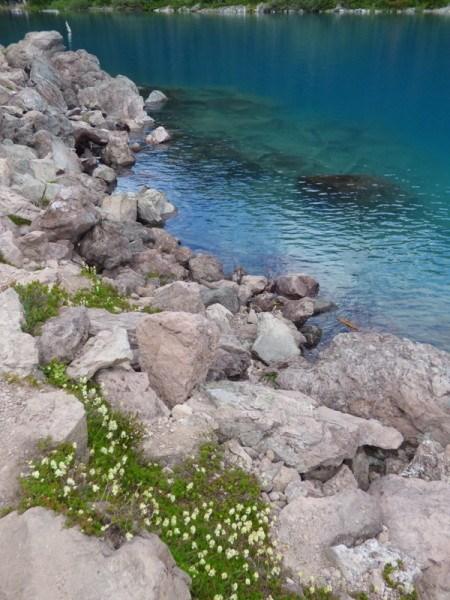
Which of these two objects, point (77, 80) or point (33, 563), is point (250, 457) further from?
point (77, 80)

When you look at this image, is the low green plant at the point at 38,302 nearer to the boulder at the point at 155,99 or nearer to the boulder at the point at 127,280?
the boulder at the point at 127,280

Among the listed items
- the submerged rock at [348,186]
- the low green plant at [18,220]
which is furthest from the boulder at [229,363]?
the submerged rock at [348,186]

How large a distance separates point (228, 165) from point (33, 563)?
4231 cm

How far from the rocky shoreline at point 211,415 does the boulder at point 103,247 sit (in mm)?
66

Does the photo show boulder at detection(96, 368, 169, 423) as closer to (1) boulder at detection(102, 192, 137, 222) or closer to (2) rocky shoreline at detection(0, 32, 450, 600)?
(2) rocky shoreline at detection(0, 32, 450, 600)

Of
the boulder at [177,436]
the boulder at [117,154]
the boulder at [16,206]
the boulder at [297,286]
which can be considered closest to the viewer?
the boulder at [177,436]

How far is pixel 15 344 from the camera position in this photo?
12.8 meters

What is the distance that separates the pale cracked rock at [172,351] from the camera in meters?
14.0

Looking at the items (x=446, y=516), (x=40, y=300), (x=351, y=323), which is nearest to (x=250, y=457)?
(x=446, y=516)

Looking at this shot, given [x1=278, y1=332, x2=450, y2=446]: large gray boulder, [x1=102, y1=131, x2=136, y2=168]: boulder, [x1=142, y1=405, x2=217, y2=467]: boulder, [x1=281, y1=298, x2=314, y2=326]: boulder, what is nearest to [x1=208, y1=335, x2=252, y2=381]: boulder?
[x1=278, y1=332, x2=450, y2=446]: large gray boulder

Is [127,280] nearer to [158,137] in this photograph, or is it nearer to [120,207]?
[120,207]

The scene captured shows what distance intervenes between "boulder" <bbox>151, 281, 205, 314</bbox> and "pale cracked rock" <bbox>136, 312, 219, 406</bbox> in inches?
225

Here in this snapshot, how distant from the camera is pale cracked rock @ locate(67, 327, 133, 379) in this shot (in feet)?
42.2

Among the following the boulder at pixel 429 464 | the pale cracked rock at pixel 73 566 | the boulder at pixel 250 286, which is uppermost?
the pale cracked rock at pixel 73 566
